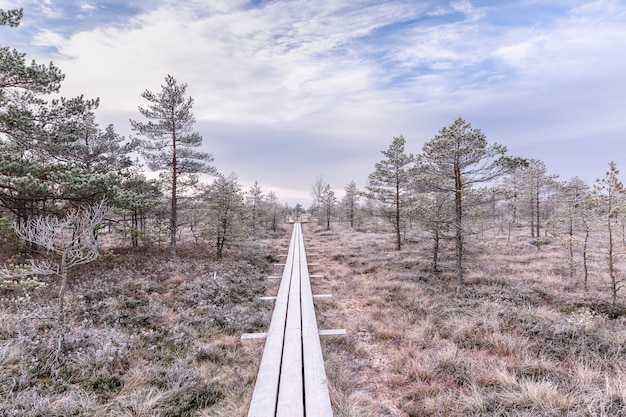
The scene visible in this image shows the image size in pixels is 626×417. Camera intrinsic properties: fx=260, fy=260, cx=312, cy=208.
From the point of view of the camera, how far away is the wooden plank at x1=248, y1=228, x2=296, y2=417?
445cm

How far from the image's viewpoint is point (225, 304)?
9.92 meters

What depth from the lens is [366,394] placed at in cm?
501

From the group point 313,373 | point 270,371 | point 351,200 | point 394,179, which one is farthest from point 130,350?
point 351,200

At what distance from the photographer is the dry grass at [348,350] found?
178 inches

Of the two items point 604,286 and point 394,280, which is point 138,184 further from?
point 604,286

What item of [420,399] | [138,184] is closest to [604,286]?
[420,399]

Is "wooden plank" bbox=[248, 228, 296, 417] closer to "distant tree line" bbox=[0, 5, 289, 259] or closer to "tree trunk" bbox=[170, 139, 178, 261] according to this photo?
"distant tree line" bbox=[0, 5, 289, 259]

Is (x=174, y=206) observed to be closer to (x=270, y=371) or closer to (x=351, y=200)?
(x=270, y=371)

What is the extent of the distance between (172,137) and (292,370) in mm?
15221

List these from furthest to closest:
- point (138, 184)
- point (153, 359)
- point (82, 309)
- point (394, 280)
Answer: point (138, 184) < point (394, 280) < point (82, 309) < point (153, 359)

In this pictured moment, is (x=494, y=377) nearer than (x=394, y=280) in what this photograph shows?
Yes

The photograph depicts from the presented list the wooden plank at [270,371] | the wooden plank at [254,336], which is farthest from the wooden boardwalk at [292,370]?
the wooden plank at [254,336]

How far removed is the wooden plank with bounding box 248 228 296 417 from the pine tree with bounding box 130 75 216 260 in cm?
1074

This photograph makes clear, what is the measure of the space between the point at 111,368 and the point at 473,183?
45.2ft
